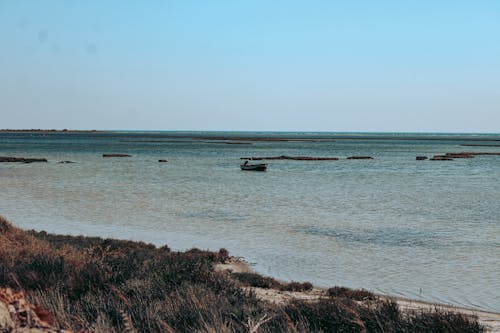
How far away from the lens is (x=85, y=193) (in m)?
34.2

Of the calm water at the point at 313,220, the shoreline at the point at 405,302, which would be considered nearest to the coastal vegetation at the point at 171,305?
the shoreline at the point at 405,302

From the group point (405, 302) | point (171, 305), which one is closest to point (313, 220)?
point (405, 302)

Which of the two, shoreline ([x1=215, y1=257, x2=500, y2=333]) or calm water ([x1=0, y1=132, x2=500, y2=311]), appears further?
calm water ([x1=0, y1=132, x2=500, y2=311])

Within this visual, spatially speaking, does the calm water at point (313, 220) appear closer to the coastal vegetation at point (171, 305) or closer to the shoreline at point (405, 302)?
the shoreline at point (405, 302)

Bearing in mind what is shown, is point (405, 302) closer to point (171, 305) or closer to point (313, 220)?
point (171, 305)

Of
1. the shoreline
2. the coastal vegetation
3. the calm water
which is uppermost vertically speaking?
the coastal vegetation

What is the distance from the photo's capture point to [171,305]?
7.20 metres

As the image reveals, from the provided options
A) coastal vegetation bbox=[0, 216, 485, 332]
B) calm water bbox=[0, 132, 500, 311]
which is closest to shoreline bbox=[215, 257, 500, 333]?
calm water bbox=[0, 132, 500, 311]

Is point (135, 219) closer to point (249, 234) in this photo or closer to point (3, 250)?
point (249, 234)

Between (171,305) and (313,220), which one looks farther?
(313,220)

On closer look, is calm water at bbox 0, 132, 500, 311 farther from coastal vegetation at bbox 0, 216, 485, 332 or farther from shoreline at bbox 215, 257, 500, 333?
coastal vegetation at bbox 0, 216, 485, 332

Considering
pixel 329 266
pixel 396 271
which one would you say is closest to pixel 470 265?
pixel 396 271

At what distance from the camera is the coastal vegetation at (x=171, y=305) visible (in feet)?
21.3

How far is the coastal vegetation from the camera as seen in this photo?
21.3ft
